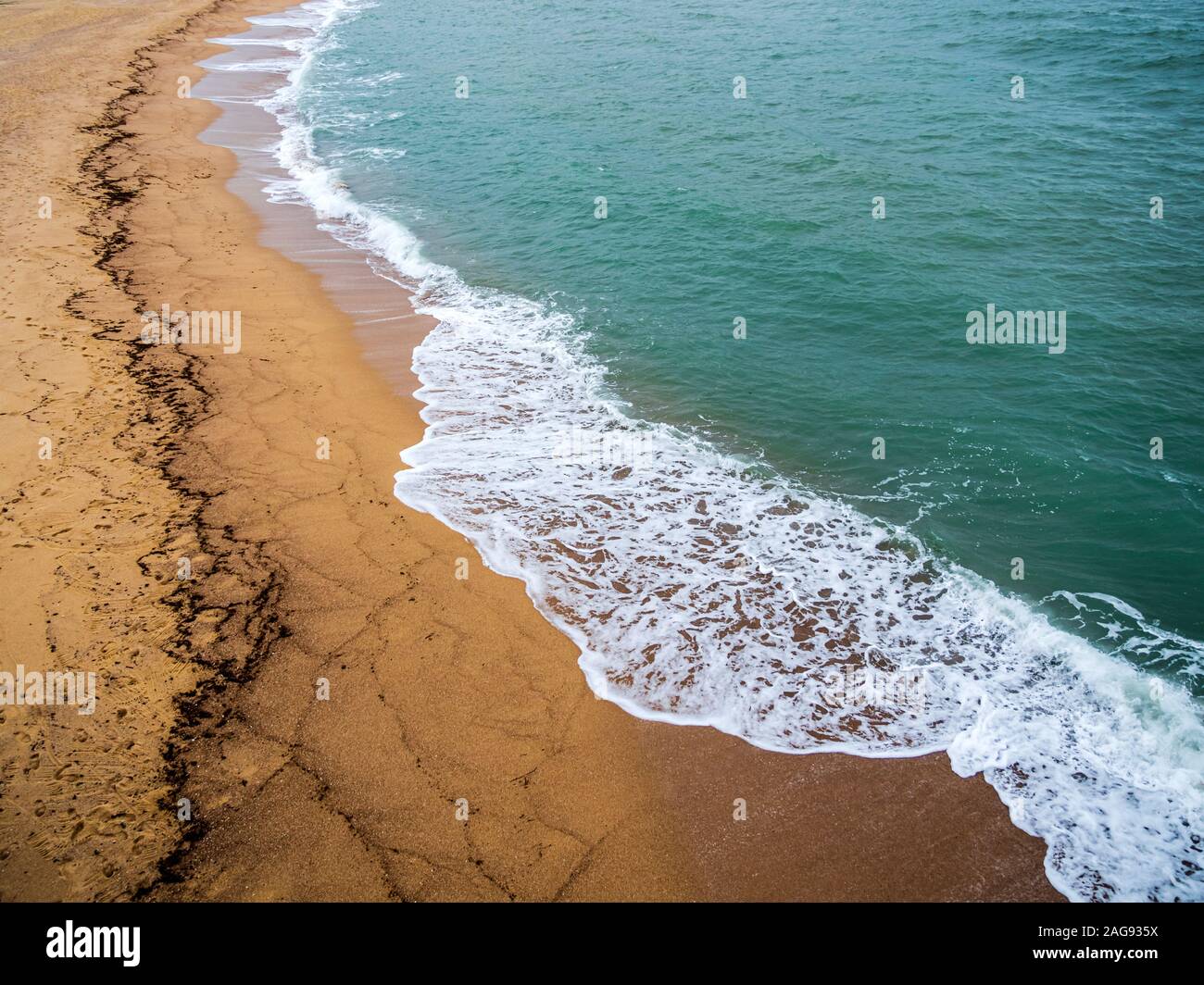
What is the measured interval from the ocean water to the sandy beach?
0.50 metres

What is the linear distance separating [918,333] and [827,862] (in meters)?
8.88

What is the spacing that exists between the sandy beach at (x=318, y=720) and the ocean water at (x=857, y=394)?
1.63 feet

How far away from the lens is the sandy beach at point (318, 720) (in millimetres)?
5281

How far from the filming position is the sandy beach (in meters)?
5.28

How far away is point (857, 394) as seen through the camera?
10.7 m

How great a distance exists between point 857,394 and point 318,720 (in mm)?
8135
